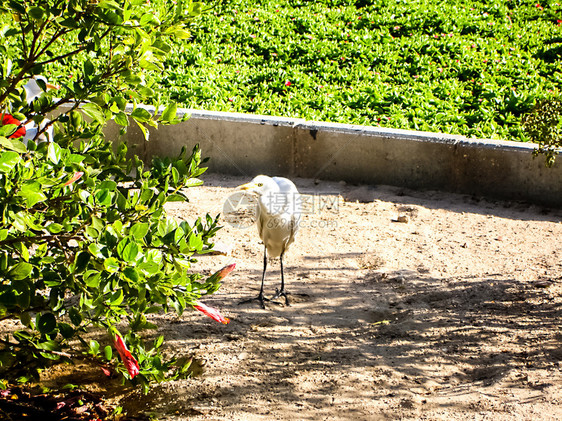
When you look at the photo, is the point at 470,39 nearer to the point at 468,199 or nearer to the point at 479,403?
the point at 468,199

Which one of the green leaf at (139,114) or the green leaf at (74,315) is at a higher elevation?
the green leaf at (139,114)

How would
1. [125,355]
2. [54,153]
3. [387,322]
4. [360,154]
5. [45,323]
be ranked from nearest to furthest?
[54,153] → [125,355] → [45,323] → [387,322] → [360,154]

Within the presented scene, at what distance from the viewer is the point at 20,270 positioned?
2.67 m

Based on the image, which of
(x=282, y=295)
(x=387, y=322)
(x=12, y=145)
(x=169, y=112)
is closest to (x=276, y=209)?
(x=282, y=295)

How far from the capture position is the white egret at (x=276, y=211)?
502 centimetres

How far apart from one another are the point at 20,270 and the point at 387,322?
9.59ft

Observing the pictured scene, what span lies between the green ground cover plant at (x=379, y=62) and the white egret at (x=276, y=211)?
2869 mm

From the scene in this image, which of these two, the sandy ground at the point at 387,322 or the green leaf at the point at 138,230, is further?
the sandy ground at the point at 387,322

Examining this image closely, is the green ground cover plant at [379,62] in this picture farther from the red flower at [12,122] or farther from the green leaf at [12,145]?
the green leaf at [12,145]

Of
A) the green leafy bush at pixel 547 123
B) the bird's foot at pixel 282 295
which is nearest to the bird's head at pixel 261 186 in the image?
the bird's foot at pixel 282 295

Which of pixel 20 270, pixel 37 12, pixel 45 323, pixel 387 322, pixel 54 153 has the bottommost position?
pixel 387 322

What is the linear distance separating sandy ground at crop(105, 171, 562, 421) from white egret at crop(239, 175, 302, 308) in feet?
1.40

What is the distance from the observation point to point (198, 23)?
10.4m

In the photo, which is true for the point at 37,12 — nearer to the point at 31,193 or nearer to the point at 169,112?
the point at 169,112
